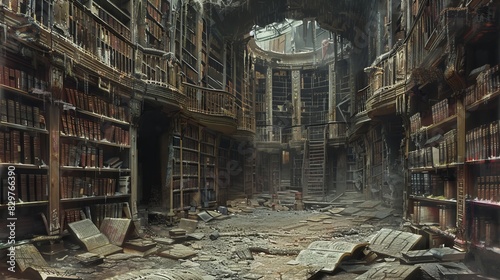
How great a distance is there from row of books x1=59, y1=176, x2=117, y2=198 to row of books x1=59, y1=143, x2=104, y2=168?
253 millimetres

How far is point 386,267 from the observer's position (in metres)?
4.65

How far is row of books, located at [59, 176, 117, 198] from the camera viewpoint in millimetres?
Result: 6137

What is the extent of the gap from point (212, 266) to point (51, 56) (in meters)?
3.98

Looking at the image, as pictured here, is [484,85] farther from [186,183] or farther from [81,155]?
[186,183]

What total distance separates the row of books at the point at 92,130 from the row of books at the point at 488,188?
6052mm

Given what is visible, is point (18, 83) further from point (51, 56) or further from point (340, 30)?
point (340, 30)

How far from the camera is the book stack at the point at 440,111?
596cm

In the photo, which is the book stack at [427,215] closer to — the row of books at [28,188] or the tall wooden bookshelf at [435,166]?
the tall wooden bookshelf at [435,166]

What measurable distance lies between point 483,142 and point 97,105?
20.6ft

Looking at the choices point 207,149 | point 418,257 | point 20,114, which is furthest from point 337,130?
point 20,114

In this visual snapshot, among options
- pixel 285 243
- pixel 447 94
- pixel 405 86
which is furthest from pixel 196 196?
pixel 447 94

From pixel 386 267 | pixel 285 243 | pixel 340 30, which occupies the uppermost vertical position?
pixel 340 30

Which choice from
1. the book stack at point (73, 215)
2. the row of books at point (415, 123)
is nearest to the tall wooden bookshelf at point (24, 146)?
the book stack at point (73, 215)

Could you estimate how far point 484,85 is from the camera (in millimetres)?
4340
